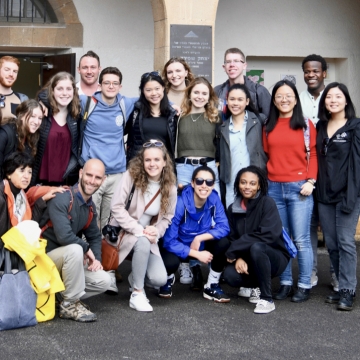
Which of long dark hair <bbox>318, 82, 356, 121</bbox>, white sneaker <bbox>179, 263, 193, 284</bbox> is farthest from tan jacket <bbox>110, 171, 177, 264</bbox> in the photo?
long dark hair <bbox>318, 82, 356, 121</bbox>

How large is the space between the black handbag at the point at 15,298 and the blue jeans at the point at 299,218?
227cm

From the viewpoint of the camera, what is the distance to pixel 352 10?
11.9 meters

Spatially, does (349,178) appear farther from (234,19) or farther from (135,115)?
(234,19)

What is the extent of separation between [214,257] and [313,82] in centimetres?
201

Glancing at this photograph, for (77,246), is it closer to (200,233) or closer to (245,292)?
(200,233)

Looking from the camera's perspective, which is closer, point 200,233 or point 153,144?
point 153,144

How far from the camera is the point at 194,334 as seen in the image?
536 cm

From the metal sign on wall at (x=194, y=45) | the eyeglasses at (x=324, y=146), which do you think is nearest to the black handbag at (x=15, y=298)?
the eyeglasses at (x=324, y=146)

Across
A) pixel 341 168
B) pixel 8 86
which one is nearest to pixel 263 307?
pixel 341 168

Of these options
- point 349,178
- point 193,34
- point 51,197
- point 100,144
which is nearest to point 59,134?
point 100,144

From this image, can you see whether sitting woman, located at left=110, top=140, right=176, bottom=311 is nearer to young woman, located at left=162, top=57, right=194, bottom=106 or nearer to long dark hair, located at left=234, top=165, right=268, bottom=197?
long dark hair, located at left=234, top=165, right=268, bottom=197

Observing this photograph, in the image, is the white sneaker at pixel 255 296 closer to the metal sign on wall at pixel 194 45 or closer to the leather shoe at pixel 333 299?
the leather shoe at pixel 333 299

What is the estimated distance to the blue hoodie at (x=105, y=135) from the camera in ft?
22.0

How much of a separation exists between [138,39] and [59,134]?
196 inches
